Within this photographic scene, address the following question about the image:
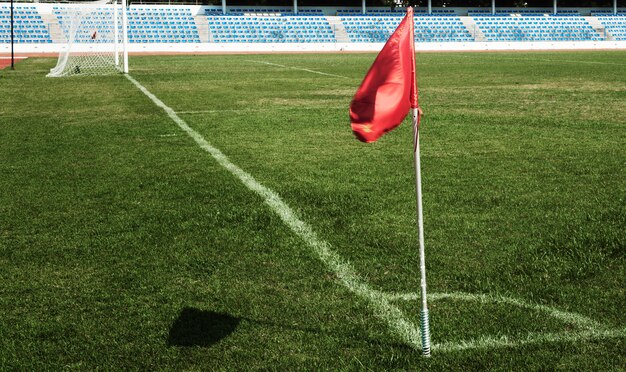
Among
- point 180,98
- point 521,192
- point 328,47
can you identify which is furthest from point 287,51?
point 521,192

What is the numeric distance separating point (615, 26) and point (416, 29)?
17160 mm

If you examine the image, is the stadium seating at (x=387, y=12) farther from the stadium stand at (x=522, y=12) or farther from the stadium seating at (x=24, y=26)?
the stadium seating at (x=24, y=26)

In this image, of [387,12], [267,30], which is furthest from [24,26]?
[387,12]

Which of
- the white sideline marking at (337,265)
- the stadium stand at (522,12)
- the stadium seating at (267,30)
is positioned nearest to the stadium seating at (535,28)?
the stadium stand at (522,12)

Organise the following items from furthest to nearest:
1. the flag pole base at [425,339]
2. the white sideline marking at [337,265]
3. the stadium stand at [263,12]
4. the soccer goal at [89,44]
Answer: the stadium stand at [263,12], the soccer goal at [89,44], the white sideline marking at [337,265], the flag pole base at [425,339]

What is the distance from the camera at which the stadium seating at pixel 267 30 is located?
159 feet

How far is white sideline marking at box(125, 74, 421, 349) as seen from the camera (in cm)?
327

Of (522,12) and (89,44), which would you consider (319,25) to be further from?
(89,44)

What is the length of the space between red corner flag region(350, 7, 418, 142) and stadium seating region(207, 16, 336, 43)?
4534 cm

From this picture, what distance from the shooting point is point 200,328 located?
3.28 metres

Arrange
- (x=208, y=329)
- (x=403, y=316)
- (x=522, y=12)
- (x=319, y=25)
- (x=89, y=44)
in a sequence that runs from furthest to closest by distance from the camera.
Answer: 1. (x=522, y=12)
2. (x=319, y=25)
3. (x=89, y=44)
4. (x=403, y=316)
5. (x=208, y=329)

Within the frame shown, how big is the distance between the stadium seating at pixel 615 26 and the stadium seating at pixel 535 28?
55.2 inches

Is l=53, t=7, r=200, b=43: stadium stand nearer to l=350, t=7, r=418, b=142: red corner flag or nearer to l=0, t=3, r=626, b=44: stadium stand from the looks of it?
l=0, t=3, r=626, b=44: stadium stand

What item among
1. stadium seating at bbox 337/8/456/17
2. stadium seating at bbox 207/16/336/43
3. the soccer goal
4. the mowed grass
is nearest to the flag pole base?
the mowed grass
